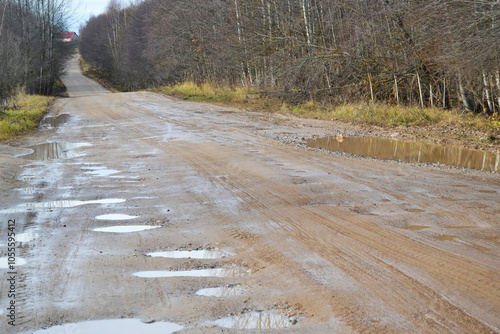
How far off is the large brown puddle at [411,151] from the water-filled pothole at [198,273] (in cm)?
610

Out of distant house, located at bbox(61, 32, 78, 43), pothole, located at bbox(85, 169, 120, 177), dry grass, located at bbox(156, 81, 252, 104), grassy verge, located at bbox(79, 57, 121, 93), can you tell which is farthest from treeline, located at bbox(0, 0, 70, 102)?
pothole, located at bbox(85, 169, 120, 177)

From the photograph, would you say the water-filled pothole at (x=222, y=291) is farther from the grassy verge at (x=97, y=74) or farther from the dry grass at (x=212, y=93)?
the grassy verge at (x=97, y=74)

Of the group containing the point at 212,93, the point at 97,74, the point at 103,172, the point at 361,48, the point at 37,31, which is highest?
the point at 37,31

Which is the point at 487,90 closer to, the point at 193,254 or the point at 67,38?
the point at 193,254

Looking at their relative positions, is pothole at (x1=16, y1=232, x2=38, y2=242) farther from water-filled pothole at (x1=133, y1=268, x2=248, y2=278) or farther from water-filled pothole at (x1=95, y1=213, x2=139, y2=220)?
water-filled pothole at (x1=133, y1=268, x2=248, y2=278)

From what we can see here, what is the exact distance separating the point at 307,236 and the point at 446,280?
5.02 ft

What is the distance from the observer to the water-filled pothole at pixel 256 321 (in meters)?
3.29

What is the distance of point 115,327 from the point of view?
333 centimetres

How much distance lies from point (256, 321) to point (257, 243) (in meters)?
1.57

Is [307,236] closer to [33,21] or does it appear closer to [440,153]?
[440,153]

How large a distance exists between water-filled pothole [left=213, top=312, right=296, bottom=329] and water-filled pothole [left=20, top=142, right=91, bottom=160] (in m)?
7.84

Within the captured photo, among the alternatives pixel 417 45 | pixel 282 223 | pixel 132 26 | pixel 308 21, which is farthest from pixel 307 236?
pixel 132 26

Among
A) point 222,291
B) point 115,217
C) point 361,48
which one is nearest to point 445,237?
point 222,291

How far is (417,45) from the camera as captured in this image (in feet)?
46.9
